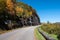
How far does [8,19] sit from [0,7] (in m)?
13.1

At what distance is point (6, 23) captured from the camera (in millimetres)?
61844

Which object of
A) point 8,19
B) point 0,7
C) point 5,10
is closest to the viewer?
point 0,7

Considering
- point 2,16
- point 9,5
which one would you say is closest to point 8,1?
point 9,5

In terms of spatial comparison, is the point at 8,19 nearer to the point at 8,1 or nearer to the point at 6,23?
the point at 6,23

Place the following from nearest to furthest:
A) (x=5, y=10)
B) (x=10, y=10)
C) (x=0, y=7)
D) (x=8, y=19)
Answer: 1. (x=0, y=7)
2. (x=5, y=10)
3. (x=10, y=10)
4. (x=8, y=19)

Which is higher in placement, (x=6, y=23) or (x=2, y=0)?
(x=2, y=0)

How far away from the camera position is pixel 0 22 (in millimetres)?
57188

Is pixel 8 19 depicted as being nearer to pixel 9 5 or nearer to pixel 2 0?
pixel 9 5

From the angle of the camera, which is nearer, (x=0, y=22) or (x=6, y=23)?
(x=0, y=22)

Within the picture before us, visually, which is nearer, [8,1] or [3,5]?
[3,5]

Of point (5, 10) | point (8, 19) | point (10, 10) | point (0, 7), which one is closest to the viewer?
point (0, 7)

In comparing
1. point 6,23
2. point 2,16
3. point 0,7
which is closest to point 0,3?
point 0,7

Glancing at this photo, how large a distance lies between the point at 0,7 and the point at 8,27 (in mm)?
8652

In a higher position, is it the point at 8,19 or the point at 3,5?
the point at 3,5
